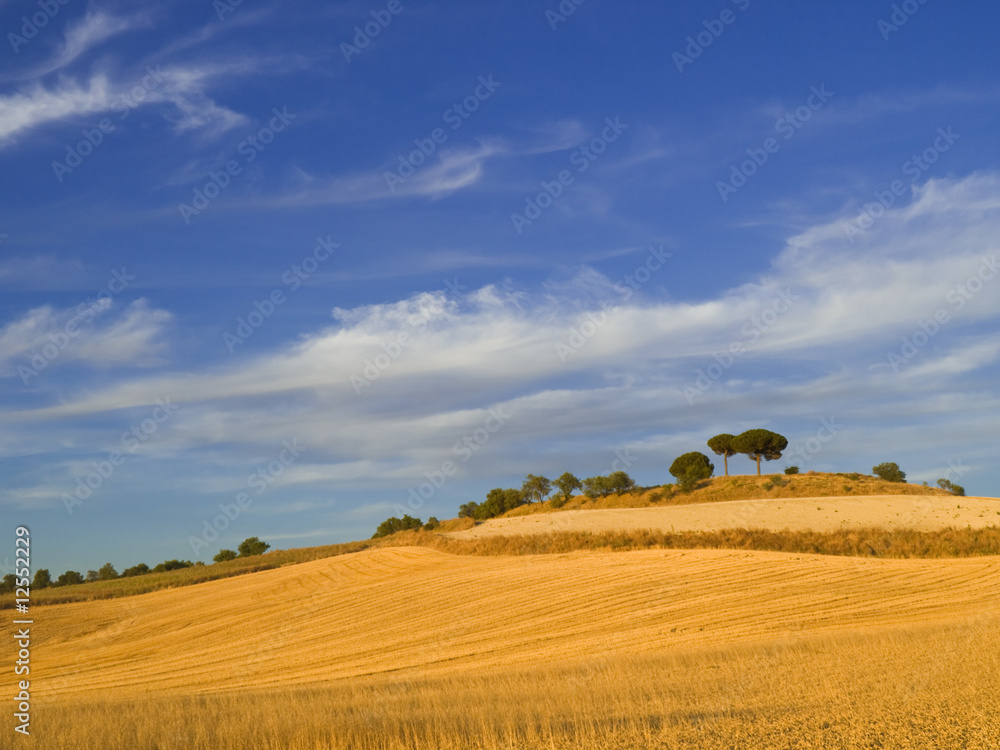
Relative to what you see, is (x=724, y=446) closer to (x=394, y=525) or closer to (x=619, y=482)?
(x=619, y=482)

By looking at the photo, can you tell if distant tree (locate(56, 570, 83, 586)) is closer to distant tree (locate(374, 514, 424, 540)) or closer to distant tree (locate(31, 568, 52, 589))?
distant tree (locate(31, 568, 52, 589))

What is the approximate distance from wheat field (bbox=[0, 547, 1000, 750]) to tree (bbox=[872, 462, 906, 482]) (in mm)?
54805

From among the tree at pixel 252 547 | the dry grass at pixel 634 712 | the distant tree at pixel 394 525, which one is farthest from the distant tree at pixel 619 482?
the dry grass at pixel 634 712

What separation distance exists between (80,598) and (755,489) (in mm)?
48927

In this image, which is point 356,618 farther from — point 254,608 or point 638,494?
point 638,494

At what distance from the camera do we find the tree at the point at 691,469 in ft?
211

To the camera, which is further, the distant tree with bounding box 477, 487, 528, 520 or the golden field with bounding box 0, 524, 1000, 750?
the distant tree with bounding box 477, 487, 528, 520

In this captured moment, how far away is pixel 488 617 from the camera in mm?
23906

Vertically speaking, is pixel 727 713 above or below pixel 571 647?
above

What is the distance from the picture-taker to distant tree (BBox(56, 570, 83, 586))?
57.7 m

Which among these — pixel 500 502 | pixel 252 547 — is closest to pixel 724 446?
pixel 500 502

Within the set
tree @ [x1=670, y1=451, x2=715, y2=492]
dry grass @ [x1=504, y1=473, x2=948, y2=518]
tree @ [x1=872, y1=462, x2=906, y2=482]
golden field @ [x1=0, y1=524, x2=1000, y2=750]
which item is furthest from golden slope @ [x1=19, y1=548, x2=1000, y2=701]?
tree @ [x1=872, y1=462, x2=906, y2=482]

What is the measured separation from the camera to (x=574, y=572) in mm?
29250

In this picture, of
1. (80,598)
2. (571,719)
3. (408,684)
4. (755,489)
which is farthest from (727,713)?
(755,489)
